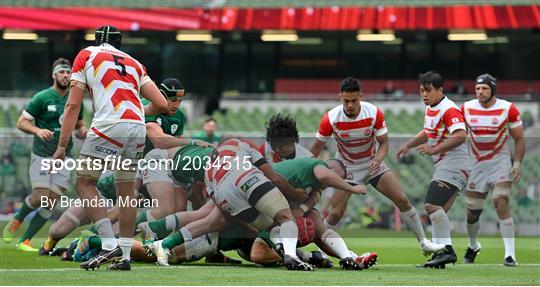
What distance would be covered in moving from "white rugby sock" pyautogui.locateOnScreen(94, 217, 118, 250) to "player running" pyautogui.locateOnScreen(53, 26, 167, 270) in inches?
8.1

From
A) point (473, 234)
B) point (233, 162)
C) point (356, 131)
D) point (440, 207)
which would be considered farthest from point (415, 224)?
point (233, 162)

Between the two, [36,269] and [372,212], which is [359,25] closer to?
[372,212]

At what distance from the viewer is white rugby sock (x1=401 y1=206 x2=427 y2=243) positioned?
1293 centimetres

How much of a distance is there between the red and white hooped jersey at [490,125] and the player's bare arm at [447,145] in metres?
1.24

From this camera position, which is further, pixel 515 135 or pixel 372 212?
pixel 372 212

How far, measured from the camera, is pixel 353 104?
43.0ft

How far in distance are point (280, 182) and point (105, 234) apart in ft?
5.97

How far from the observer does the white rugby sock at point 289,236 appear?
10.9 m

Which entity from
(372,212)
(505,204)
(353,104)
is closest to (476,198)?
(505,204)

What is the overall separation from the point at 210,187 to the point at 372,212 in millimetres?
10560

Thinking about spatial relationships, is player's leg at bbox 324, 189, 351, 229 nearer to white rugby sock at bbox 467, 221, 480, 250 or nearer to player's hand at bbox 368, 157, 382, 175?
player's hand at bbox 368, 157, 382, 175

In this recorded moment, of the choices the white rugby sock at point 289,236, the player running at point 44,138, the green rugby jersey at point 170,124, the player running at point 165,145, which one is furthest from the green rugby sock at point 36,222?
the white rugby sock at point 289,236

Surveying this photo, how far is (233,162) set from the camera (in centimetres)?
1155

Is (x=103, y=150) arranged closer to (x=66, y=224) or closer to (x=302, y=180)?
(x=302, y=180)
